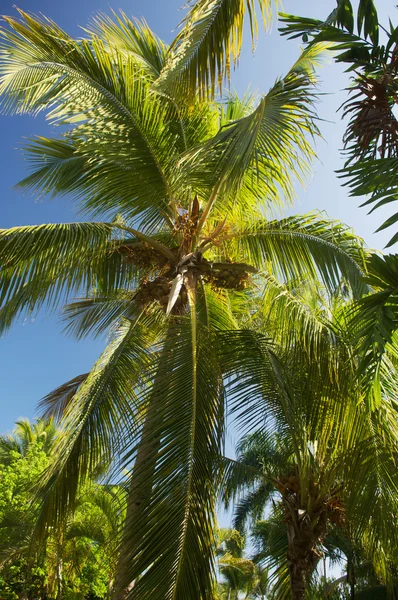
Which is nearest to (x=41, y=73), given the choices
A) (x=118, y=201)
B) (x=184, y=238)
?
(x=118, y=201)

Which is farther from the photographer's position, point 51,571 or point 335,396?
point 51,571

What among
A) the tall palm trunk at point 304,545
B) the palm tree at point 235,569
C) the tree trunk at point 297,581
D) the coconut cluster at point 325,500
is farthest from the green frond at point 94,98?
the palm tree at point 235,569

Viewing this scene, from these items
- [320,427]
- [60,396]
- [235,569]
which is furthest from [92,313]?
[235,569]

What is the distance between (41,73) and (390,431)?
16.9ft

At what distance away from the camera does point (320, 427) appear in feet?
17.8

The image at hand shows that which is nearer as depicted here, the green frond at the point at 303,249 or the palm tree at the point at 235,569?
the green frond at the point at 303,249

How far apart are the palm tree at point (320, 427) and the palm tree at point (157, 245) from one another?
54cm

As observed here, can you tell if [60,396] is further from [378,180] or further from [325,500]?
[378,180]

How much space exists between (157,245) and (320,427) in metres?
2.76

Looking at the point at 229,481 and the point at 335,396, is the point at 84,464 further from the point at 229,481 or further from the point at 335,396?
the point at 229,481

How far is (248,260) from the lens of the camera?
6.43 metres

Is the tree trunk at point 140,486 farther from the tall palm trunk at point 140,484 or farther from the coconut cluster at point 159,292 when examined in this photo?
the coconut cluster at point 159,292

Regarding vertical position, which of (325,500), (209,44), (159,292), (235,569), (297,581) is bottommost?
(297,581)

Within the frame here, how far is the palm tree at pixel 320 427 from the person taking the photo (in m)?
4.81
